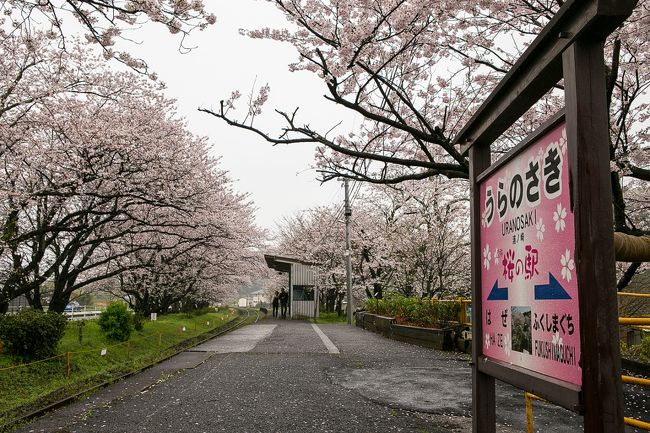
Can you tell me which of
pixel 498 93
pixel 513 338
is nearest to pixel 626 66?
pixel 498 93

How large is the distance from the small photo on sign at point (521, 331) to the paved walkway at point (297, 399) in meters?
3.95

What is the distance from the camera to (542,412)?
6.84 meters

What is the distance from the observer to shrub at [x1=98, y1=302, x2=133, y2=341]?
597 inches

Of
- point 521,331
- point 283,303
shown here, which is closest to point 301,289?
point 283,303

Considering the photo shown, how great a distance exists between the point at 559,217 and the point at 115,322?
15.3 meters

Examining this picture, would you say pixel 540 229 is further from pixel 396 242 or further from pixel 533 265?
pixel 396 242

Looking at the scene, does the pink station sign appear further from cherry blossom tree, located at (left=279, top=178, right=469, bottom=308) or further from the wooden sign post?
cherry blossom tree, located at (left=279, top=178, right=469, bottom=308)

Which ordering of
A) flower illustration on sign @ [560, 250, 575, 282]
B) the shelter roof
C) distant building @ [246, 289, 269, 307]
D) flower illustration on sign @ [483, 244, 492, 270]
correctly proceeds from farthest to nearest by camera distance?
distant building @ [246, 289, 269, 307] < the shelter roof < flower illustration on sign @ [483, 244, 492, 270] < flower illustration on sign @ [560, 250, 575, 282]

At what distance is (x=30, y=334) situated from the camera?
10.6m

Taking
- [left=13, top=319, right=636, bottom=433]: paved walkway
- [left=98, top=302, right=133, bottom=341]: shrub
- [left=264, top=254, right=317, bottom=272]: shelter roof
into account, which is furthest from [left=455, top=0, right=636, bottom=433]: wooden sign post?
[left=264, top=254, right=317, bottom=272]: shelter roof

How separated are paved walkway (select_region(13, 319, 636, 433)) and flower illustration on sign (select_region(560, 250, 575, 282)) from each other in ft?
15.0

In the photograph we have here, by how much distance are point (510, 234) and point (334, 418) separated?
4.88 metres

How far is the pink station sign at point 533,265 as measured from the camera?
7.41 feet

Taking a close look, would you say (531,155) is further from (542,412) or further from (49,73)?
(49,73)
